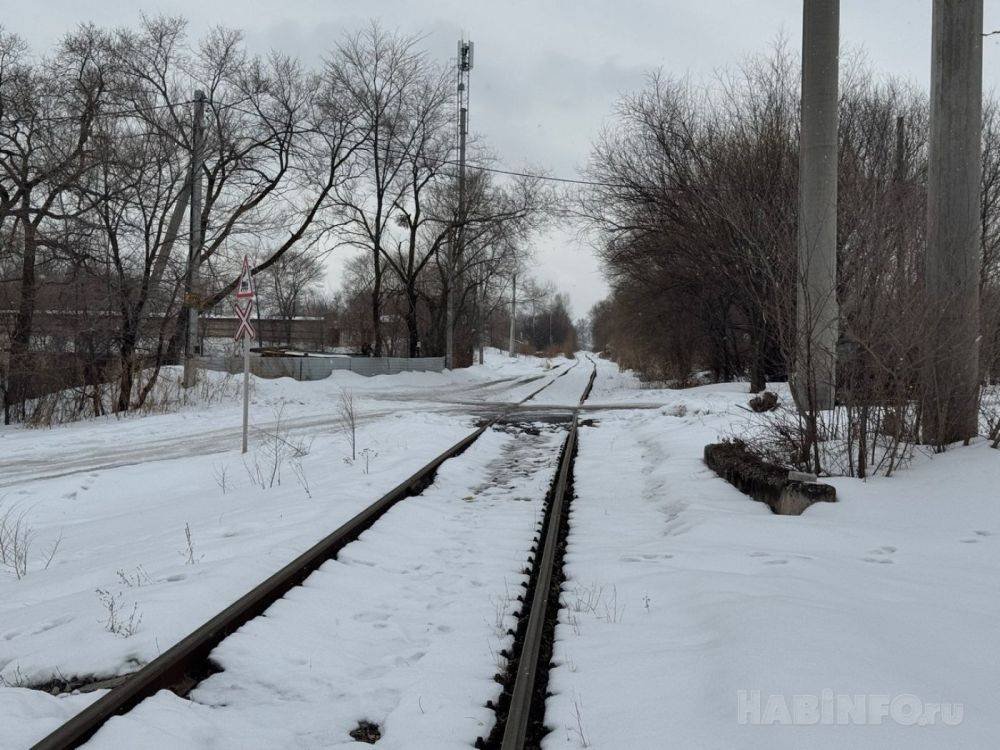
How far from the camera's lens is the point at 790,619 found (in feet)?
12.1

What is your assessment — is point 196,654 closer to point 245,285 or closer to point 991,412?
point 991,412

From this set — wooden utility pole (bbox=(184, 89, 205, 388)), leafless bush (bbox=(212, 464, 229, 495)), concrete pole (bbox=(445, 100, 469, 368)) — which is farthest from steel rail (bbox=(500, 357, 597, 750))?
concrete pole (bbox=(445, 100, 469, 368))

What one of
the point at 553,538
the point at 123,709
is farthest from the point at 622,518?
the point at 123,709

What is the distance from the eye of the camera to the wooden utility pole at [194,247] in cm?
2061

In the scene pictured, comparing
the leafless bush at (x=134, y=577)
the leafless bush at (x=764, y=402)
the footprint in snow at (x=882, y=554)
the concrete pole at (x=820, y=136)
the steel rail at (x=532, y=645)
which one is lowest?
the leafless bush at (x=134, y=577)

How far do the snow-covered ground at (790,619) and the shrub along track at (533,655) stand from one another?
9 centimetres

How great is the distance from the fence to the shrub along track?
63.2 ft

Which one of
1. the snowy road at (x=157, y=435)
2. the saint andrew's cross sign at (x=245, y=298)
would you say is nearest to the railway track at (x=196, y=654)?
the saint andrew's cross sign at (x=245, y=298)

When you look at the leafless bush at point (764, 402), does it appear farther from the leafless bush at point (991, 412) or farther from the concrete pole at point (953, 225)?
the concrete pole at point (953, 225)

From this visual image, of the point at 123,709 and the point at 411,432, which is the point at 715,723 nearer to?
the point at 123,709

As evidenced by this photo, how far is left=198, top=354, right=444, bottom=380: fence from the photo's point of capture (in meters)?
25.9

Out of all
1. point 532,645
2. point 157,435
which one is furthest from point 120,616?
point 157,435

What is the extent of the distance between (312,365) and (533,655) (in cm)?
2599

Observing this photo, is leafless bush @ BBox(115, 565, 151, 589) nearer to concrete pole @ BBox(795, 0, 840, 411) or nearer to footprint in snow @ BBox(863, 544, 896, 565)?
footprint in snow @ BBox(863, 544, 896, 565)
